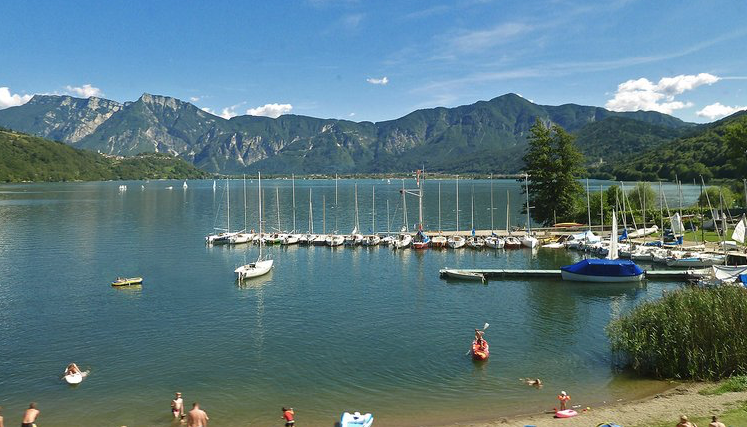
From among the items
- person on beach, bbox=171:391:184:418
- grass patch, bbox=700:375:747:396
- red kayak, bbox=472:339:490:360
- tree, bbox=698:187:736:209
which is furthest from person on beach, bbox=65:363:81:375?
tree, bbox=698:187:736:209

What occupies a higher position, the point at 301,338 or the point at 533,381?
the point at 301,338

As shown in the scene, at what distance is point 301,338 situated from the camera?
132 feet

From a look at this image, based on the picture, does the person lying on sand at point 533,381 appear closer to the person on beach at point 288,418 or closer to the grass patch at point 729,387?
the grass patch at point 729,387

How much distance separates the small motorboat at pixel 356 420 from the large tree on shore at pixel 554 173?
269 feet

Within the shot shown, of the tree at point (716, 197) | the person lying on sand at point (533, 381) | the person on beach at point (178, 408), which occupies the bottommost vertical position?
the person lying on sand at point (533, 381)

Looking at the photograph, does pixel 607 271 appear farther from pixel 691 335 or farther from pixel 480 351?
pixel 480 351

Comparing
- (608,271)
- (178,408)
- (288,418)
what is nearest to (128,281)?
(178,408)

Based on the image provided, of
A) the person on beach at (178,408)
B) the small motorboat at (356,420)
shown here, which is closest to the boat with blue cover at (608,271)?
the small motorboat at (356,420)

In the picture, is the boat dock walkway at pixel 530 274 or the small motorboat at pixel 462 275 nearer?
the boat dock walkway at pixel 530 274

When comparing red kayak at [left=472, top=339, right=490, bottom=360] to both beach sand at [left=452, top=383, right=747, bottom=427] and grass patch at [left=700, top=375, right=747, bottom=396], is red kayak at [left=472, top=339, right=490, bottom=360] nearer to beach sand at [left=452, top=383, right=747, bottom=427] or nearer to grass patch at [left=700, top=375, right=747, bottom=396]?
beach sand at [left=452, top=383, right=747, bottom=427]

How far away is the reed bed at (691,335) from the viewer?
28.4m

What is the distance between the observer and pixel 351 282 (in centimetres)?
6100

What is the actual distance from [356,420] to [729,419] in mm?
16170

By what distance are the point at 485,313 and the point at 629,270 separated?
21360 millimetres
